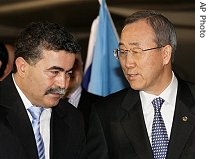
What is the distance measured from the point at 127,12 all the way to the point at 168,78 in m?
2.52

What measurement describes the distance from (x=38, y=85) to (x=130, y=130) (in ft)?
1.72

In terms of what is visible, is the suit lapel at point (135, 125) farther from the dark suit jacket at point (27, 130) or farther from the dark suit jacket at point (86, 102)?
the dark suit jacket at point (86, 102)

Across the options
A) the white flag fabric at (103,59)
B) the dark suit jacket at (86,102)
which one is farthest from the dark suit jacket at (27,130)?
the white flag fabric at (103,59)

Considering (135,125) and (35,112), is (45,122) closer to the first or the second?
(35,112)

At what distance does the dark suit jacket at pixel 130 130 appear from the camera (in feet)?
7.98

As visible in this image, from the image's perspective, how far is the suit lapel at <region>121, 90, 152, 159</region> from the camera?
2.43m

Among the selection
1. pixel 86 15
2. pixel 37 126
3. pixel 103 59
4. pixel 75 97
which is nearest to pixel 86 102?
pixel 75 97

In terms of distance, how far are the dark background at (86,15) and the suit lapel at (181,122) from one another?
2.31m

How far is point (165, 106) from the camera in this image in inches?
102

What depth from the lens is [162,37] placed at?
102 inches

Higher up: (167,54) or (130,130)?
(167,54)

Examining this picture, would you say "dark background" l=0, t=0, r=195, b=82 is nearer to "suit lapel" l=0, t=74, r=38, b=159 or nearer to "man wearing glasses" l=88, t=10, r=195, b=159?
"man wearing glasses" l=88, t=10, r=195, b=159
